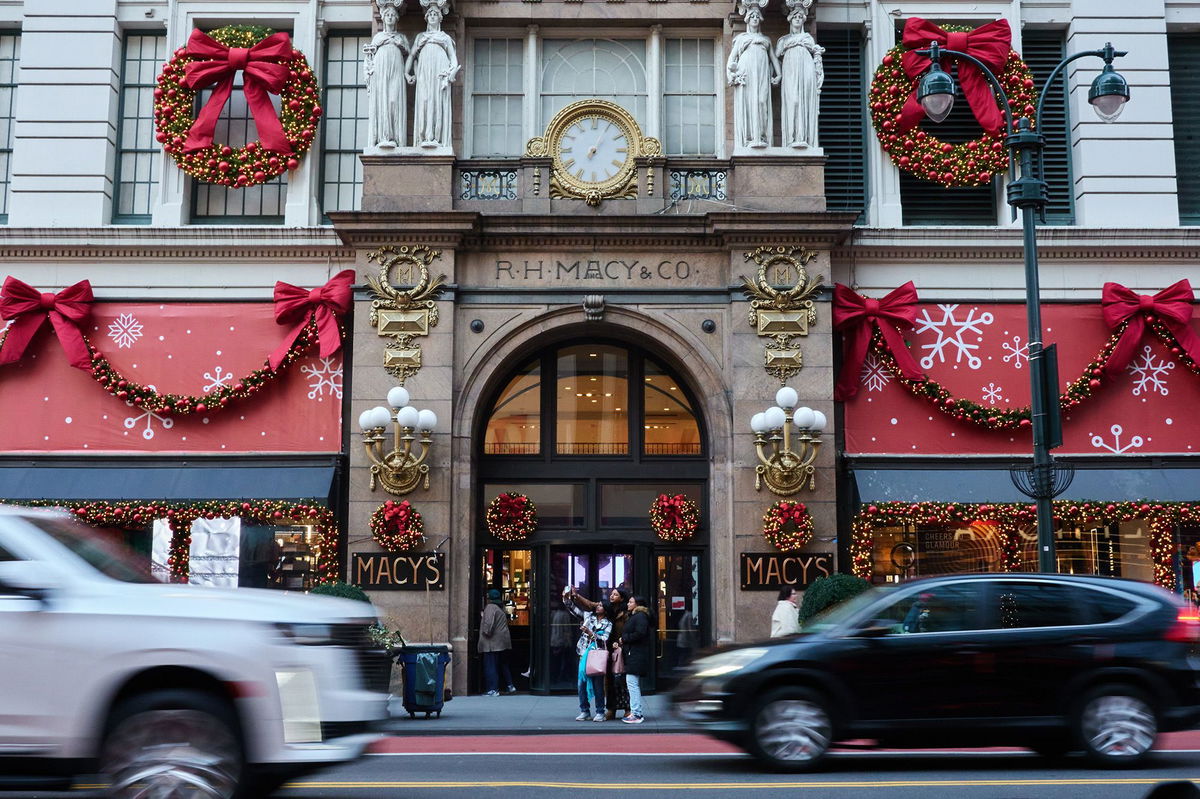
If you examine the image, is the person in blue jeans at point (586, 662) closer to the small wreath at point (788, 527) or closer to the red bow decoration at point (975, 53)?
the small wreath at point (788, 527)

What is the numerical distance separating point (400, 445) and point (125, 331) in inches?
211

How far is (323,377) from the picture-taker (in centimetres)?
2070

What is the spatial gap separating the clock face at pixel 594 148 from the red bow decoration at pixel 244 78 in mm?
4772

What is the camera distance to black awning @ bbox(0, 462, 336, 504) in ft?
65.5

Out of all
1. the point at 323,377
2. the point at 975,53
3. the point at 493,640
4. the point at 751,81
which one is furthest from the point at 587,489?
the point at 975,53

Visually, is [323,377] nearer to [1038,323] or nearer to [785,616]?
[785,616]

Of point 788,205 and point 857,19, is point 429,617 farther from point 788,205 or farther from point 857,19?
point 857,19

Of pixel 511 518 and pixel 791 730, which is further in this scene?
pixel 511 518

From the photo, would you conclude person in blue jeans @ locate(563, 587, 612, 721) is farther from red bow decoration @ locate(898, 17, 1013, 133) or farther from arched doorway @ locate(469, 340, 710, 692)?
red bow decoration @ locate(898, 17, 1013, 133)

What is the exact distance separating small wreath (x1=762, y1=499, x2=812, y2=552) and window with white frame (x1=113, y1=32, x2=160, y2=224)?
11972 millimetres

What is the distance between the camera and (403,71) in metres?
20.8

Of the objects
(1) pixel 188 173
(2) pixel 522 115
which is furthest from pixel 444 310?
(1) pixel 188 173

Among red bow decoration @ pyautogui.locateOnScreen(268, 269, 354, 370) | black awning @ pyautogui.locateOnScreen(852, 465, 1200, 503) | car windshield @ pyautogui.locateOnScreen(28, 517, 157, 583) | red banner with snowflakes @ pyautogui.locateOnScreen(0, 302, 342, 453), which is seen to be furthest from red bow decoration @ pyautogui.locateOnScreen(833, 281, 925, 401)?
car windshield @ pyautogui.locateOnScreen(28, 517, 157, 583)

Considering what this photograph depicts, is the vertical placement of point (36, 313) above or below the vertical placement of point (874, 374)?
above
